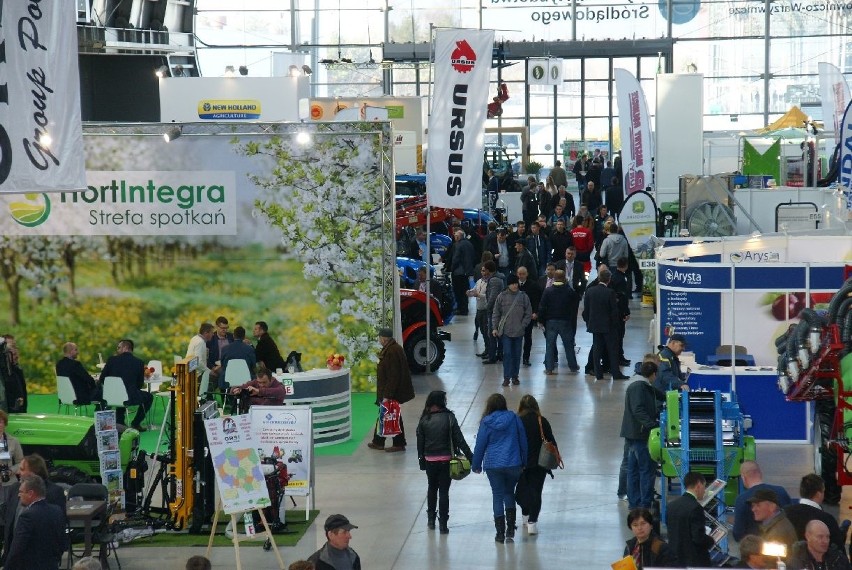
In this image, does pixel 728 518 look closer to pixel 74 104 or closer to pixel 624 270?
pixel 74 104

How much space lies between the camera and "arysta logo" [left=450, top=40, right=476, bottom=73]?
16766 mm

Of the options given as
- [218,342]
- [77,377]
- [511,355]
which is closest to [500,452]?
[218,342]

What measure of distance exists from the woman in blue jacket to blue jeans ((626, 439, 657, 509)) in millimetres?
1140

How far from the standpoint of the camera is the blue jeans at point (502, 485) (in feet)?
34.0

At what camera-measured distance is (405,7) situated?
38219 millimetres

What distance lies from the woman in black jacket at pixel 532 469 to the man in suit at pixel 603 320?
19.3 feet

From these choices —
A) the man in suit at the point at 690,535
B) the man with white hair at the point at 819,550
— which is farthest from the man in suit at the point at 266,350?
the man with white hair at the point at 819,550

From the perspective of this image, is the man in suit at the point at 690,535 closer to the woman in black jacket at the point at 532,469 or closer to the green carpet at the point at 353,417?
the woman in black jacket at the point at 532,469

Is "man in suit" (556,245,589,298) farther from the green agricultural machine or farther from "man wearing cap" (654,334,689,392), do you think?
the green agricultural machine

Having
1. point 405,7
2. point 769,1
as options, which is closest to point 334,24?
point 405,7

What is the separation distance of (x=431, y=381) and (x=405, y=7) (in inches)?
901

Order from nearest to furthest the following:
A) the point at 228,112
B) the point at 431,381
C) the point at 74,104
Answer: the point at 74,104 < the point at 431,381 < the point at 228,112

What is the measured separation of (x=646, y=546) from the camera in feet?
25.0

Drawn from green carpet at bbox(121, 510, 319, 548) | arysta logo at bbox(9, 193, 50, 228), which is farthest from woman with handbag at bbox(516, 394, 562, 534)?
arysta logo at bbox(9, 193, 50, 228)
